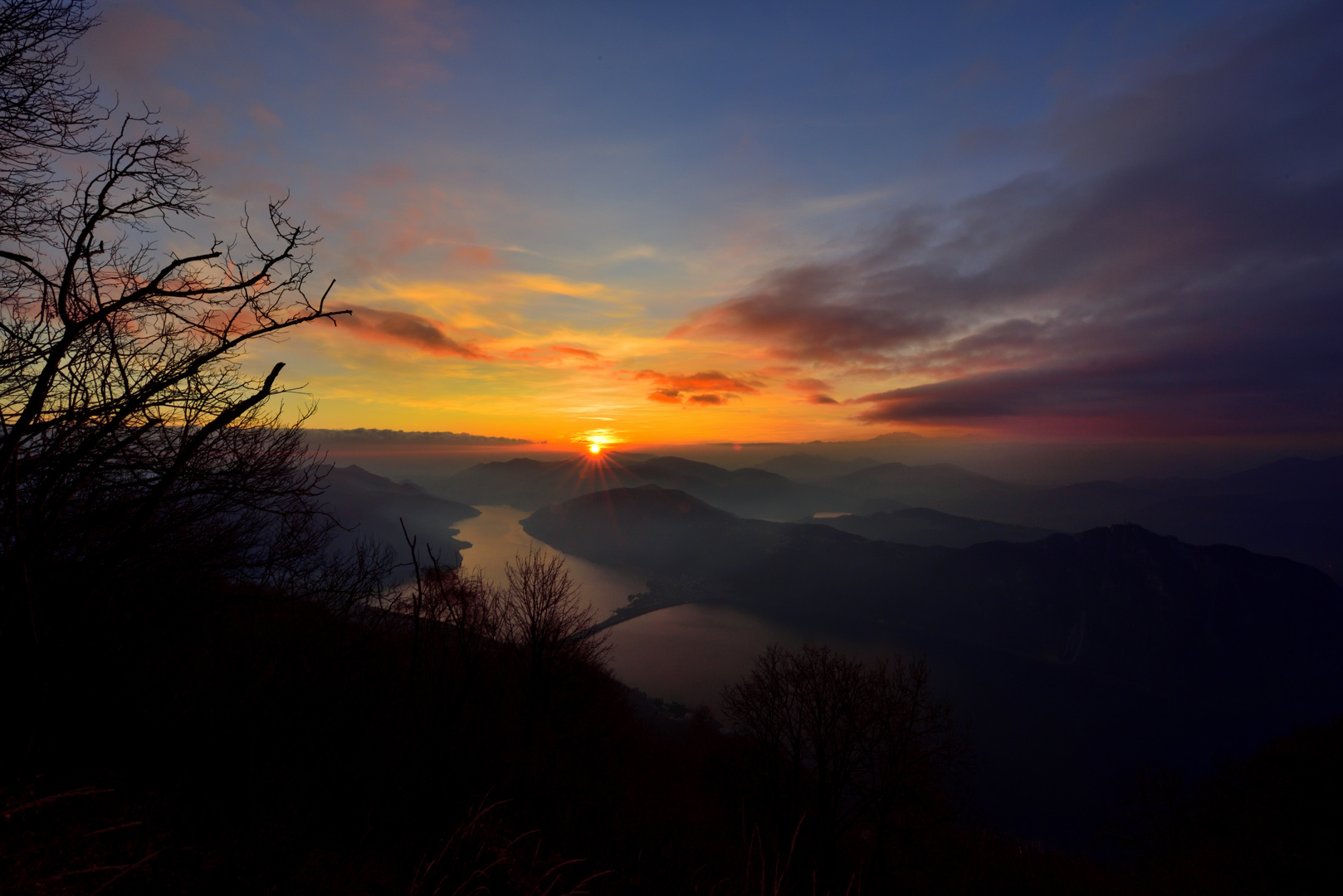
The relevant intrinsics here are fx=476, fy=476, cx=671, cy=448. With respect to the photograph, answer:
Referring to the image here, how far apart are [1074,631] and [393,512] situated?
156580 millimetres

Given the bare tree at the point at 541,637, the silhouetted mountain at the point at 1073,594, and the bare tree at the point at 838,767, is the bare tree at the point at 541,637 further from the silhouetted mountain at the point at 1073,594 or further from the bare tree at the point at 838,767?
the silhouetted mountain at the point at 1073,594

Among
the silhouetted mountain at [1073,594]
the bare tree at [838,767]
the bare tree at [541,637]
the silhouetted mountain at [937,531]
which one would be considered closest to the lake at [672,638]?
the silhouetted mountain at [1073,594]

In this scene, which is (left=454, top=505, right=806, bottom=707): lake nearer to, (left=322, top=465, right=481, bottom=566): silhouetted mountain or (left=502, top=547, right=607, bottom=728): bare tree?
(left=322, top=465, right=481, bottom=566): silhouetted mountain

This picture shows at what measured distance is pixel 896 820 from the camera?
17.5m

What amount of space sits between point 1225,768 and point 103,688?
3866 centimetres

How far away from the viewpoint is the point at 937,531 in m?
182

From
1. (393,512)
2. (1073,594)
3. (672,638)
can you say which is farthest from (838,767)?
(393,512)

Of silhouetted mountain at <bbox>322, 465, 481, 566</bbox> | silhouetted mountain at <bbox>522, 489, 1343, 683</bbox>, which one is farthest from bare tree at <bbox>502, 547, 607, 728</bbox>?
silhouetted mountain at <bbox>522, 489, 1343, 683</bbox>

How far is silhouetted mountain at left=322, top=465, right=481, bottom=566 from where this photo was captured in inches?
3256

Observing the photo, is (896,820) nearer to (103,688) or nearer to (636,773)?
(636,773)

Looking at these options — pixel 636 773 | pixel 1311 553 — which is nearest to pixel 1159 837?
pixel 636 773

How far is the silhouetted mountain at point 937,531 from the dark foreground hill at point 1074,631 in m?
72.4

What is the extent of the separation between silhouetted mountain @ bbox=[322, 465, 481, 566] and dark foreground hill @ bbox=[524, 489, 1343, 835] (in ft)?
144

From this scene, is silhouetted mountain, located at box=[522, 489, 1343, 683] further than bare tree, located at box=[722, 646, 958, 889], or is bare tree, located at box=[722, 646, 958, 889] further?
silhouetted mountain, located at box=[522, 489, 1343, 683]
